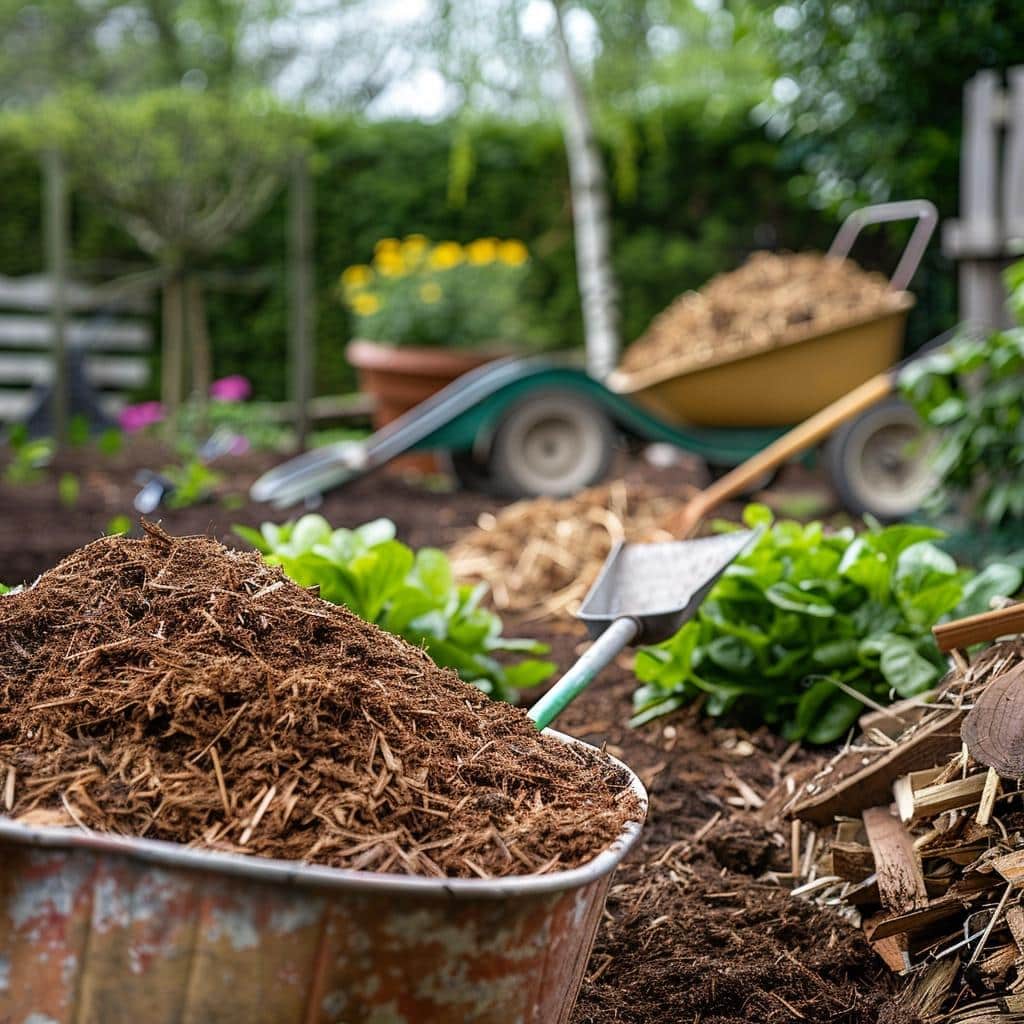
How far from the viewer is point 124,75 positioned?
1516cm

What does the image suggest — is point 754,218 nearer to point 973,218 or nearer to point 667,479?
point 667,479

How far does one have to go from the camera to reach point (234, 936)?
1.06 meters

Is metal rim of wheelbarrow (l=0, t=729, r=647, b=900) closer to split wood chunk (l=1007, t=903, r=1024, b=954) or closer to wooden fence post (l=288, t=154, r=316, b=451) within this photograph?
split wood chunk (l=1007, t=903, r=1024, b=954)

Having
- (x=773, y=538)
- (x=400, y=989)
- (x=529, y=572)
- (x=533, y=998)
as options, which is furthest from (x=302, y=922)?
(x=529, y=572)

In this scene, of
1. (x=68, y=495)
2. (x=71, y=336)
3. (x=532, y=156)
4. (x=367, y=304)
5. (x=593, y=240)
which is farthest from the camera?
(x=532, y=156)

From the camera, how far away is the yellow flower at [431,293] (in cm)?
635

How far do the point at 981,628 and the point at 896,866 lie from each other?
37 cm

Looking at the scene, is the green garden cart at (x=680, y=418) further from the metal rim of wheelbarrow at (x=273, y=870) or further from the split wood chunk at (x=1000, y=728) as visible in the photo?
the metal rim of wheelbarrow at (x=273, y=870)

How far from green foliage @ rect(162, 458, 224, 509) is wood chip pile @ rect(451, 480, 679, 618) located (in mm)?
944

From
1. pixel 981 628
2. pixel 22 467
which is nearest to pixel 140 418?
pixel 22 467

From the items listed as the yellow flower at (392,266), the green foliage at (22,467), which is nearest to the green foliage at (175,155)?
the yellow flower at (392,266)

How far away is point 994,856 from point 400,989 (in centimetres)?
91

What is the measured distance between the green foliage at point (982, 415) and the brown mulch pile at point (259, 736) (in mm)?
2179

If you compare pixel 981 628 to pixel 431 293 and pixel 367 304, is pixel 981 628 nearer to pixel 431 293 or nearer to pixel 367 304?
pixel 431 293
